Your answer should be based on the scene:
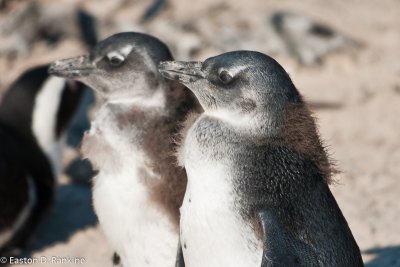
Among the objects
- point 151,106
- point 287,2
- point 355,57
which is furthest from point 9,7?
point 151,106

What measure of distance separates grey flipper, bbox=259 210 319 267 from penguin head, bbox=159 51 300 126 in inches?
19.3

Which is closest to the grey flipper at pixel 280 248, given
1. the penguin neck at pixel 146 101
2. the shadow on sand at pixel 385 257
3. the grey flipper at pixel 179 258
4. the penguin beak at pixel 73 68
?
the grey flipper at pixel 179 258

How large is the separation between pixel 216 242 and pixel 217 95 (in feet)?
2.15

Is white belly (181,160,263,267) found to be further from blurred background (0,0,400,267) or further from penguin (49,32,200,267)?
blurred background (0,0,400,267)

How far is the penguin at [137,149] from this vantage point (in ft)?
13.5

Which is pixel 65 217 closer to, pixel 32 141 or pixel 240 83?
pixel 32 141

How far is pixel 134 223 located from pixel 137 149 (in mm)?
369

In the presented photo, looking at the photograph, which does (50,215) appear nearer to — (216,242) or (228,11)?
(216,242)

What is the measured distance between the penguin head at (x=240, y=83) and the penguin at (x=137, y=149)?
42 cm

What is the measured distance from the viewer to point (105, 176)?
427 cm

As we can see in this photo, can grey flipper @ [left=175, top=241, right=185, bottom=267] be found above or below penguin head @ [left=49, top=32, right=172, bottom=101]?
below

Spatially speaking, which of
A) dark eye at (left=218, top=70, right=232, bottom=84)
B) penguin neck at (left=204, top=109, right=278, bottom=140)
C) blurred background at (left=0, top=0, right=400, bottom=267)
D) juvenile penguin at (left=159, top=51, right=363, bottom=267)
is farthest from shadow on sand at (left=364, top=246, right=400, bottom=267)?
dark eye at (left=218, top=70, right=232, bottom=84)

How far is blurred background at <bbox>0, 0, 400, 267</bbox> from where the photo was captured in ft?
22.3

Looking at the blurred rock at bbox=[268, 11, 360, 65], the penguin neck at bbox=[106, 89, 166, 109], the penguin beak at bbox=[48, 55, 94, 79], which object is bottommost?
the penguin neck at bbox=[106, 89, 166, 109]
